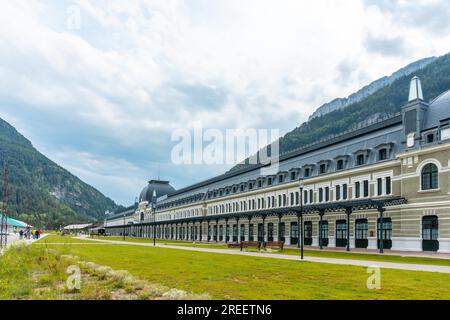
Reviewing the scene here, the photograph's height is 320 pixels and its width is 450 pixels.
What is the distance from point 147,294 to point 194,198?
84457mm

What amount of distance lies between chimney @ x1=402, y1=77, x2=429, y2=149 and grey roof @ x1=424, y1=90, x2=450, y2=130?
487mm

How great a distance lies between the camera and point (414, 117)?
123 ft

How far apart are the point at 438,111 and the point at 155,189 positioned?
112 m

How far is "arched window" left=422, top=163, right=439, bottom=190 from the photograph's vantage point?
34.0m

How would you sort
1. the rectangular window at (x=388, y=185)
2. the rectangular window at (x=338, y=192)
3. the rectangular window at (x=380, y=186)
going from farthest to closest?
the rectangular window at (x=338, y=192) → the rectangular window at (x=380, y=186) → the rectangular window at (x=388, y=185)

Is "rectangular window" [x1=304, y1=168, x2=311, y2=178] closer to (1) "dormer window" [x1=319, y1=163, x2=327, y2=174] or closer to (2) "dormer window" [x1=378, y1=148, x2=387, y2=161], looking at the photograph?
(1) "dormer window" [x1=319, y1=163, x2=327, y2=174]

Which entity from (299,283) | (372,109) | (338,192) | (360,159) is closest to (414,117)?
(360,159)

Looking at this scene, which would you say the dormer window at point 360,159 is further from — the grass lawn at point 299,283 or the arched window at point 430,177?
the grass lawn at point 299,283

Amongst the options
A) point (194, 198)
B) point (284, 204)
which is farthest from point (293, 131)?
point (284, 204)

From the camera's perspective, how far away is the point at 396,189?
1494 inches

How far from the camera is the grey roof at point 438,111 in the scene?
35.3m

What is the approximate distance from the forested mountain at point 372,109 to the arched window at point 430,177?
67.4m

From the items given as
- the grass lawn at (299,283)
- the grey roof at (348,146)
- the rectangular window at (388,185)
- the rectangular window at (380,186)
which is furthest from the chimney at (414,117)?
the grass lawn at (299,283)
